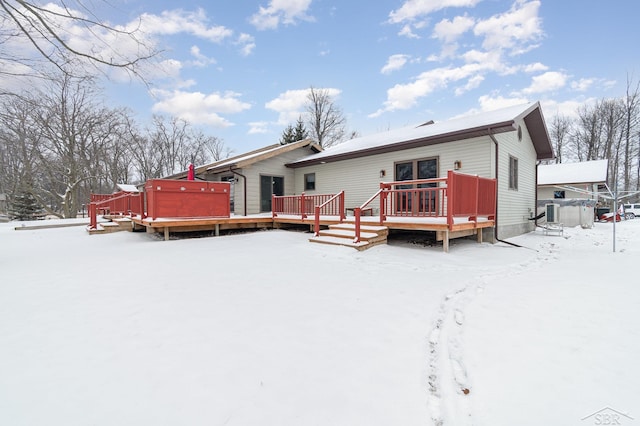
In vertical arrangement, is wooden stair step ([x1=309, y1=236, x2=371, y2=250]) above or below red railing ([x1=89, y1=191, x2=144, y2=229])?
below

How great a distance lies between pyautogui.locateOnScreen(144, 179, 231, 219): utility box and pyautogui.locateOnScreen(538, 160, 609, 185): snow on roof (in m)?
20.8

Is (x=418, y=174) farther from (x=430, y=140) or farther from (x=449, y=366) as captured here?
(x=449, y=366)

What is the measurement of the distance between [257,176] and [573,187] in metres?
17.8

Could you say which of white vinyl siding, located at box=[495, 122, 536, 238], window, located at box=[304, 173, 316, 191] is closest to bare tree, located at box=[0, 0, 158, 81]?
window, located at box=[304, 173, 316, 191]

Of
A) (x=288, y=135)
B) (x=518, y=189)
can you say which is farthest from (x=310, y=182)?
(x=288, y=135)

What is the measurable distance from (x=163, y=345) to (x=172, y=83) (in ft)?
20.5

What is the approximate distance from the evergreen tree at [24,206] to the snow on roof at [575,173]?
1504 inches

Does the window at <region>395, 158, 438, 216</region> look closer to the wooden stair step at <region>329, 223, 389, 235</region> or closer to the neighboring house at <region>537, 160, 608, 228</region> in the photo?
the wooden stair step at <region>329, 223, 389, 235</region>

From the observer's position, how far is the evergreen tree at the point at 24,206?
2214 cm

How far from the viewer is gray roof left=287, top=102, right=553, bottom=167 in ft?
24.3

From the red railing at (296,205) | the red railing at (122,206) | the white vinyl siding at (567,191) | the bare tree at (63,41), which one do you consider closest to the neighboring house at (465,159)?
the red railing at (296,205)

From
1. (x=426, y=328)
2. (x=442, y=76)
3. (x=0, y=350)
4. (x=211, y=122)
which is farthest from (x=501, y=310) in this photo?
(x=211, y=122)

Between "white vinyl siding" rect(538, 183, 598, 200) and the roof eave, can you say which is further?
"white vinyl siding" rect(538, 183, 598, 200)

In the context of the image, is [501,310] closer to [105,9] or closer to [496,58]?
[105,9]
